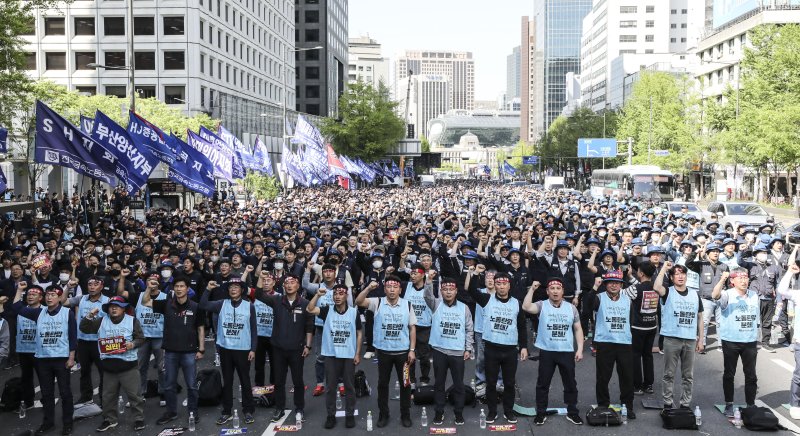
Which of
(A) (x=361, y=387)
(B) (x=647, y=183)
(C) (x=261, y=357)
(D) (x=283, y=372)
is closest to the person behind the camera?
(D) (x=283, y=372)

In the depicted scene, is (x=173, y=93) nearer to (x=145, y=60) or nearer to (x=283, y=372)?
(x=145, y=60)

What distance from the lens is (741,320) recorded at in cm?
1014

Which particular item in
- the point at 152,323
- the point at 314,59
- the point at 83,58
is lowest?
the point at 152,323

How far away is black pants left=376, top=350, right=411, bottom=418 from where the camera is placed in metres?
9.98

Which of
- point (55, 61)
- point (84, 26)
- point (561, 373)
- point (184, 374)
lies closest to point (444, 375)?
point (561, 373)

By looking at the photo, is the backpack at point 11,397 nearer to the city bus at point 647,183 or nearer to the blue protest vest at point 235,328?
the blue protest vest at point 235,328

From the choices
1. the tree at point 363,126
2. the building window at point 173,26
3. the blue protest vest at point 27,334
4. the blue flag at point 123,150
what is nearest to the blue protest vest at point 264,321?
the blue protest vest at point 27,334

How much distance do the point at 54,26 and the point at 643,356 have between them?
6012 centimetres

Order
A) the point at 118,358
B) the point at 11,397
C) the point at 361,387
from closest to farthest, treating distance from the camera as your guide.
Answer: the point at 118,358 → the point at 11,397 → the point at 361,387

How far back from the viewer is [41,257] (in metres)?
13.6

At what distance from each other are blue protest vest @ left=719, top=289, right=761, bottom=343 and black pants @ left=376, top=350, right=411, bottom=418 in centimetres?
394

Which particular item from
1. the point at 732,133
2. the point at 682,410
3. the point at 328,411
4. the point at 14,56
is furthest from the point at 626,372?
the point at 732,133

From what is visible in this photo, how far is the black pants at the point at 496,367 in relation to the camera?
32.7 ft

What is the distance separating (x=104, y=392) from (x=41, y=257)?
4496 mm
